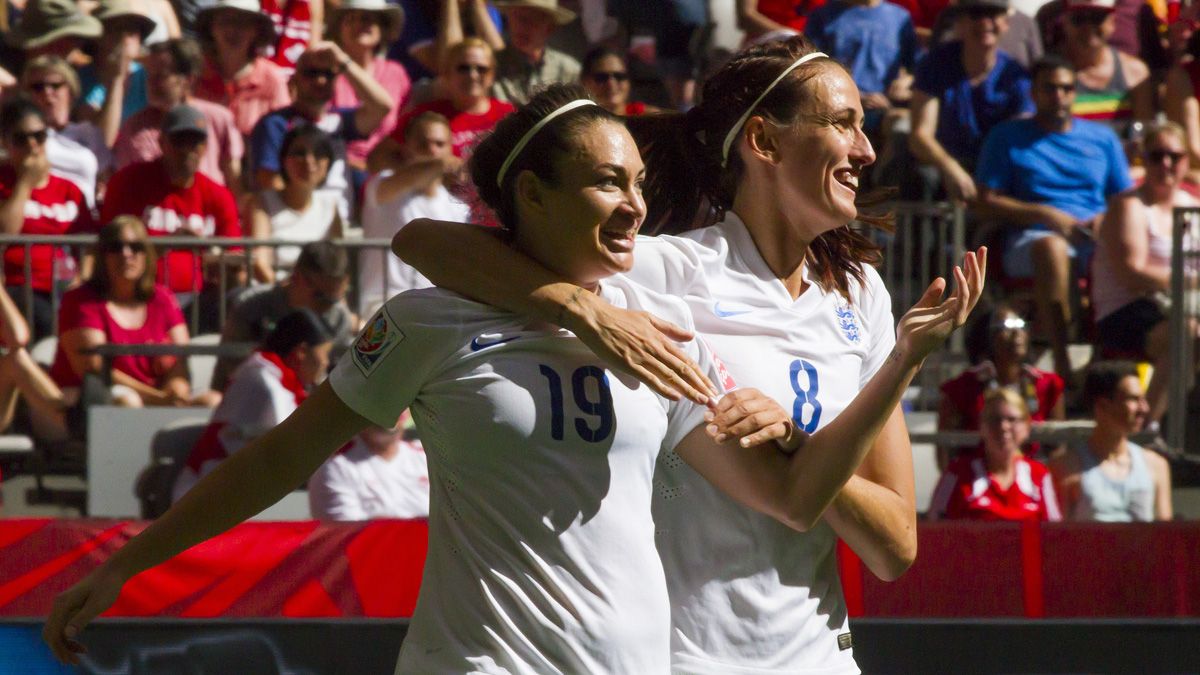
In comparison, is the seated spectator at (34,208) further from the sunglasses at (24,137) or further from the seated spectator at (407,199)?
the seated spectator at (407,199)

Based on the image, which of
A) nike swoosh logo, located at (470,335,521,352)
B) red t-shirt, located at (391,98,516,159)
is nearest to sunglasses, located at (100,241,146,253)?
red t-shirt, located at (391,98,516,159)

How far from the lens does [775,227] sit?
3236 mm

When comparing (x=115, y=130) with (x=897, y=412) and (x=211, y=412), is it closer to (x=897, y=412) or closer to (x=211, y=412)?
(x=211, y=412)

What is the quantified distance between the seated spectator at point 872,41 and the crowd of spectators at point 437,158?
0.02 metres

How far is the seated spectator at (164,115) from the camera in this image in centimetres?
905

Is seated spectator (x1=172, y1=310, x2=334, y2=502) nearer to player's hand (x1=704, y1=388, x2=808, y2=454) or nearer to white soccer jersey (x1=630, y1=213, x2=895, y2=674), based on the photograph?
white soccer jersey (x1=630, y1=213, x2=895, y2=674)

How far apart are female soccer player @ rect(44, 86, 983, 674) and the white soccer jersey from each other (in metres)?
0.26

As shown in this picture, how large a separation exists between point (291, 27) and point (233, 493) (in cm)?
765

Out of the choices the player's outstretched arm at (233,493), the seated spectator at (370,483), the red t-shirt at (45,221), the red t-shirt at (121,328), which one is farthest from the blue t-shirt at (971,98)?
the player's outstretched arm at (233,493)

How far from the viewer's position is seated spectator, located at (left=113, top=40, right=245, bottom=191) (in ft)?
29.7

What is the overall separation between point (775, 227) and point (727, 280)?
0.50 ft

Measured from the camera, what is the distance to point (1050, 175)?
8.90 metres

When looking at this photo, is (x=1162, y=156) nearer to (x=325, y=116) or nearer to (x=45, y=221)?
(x=325, y=116)

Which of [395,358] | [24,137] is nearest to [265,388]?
[24,137]
